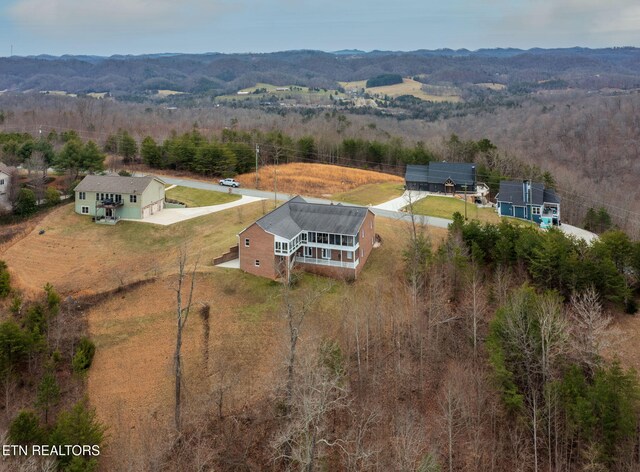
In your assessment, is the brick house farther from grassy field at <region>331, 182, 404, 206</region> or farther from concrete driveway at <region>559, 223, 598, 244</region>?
concrete driveway at <region>559, 223, 598, 244</region>

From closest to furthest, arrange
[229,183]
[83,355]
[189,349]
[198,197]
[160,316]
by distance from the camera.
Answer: [83,355] < [189,349] < [160,316] < [198,197] < [229,183]

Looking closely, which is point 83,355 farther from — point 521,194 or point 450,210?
point 521,194

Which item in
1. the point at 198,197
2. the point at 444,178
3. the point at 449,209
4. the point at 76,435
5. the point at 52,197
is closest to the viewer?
the point at 76,435

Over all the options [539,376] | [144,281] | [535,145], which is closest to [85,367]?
[144,281]

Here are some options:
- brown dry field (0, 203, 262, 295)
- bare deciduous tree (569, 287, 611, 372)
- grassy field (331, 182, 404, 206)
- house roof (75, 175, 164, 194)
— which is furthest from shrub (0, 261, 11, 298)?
bare deciduous tree (569, 287, 611, 372)

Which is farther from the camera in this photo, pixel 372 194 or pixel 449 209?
pixel 372 194

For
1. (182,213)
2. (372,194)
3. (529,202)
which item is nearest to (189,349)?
(182,213)
